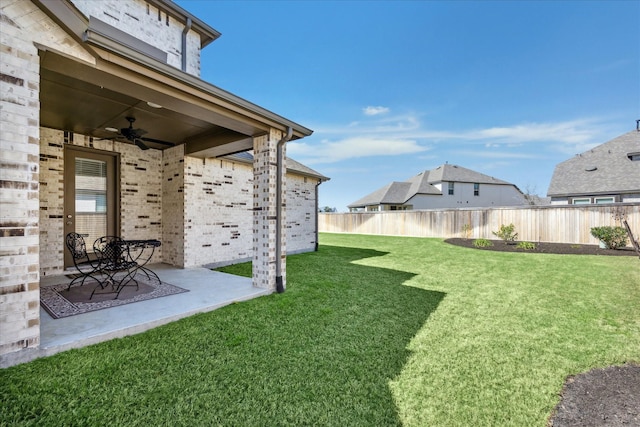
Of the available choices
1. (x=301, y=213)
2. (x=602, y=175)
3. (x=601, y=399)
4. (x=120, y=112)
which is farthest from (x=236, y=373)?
(x=602, y=175)

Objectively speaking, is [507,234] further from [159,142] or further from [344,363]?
[159,142]

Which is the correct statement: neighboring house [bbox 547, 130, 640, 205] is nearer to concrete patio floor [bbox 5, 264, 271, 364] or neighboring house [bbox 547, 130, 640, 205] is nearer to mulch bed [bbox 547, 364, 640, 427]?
mulch bed [bbox 547, 364, 640, 427]

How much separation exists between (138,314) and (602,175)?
21.4 m

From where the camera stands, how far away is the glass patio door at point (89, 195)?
18.6 ft

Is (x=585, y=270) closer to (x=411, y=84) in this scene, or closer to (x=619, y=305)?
(x=619, y=305)

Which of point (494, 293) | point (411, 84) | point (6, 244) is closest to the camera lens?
point (6, 244)

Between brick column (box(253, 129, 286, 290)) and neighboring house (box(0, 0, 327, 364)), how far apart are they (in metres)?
0.02

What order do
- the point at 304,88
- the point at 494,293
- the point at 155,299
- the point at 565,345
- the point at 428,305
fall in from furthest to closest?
the point at 304,88, the point at 494,293, the point at 428,305, the point at 155,299, the point at 565,345

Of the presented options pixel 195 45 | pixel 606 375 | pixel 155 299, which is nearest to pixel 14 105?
pixel 155 299

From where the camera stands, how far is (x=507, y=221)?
1309 cm

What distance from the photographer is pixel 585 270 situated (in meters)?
6.81

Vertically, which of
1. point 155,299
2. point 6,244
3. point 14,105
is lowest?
point 155,299

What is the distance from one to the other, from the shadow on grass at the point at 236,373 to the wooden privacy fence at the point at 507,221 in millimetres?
11567

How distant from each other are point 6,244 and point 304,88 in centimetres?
1374
